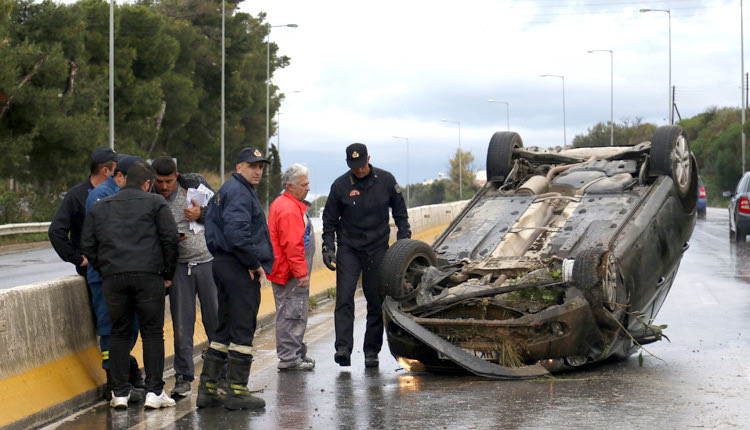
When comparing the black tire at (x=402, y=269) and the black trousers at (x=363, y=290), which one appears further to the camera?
the black trousers at (x=363, y=290)

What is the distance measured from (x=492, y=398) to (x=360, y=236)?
250 cm

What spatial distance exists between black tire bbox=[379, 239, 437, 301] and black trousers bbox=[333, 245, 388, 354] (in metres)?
0.38

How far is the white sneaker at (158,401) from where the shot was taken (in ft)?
23.5

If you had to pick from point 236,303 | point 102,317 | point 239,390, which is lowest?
point 239,390

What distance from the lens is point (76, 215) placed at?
7715 millimetres

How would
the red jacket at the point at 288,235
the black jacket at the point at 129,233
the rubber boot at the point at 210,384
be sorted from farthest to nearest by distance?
the red jacket at the point at 288,235 < the rubber boot at the point at 210,384 < the black jacket at the point at 129,233

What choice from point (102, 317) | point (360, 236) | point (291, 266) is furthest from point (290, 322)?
point (102, 317)

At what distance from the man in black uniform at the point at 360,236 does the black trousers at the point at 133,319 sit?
2.21m

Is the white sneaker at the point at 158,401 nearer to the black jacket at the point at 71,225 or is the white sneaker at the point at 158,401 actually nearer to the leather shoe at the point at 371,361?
the black jacket at the point at 71,225

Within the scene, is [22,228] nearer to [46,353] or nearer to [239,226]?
[46,353]

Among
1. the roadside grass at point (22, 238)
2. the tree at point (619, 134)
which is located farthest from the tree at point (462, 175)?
the roadside grass at point (22, 238)

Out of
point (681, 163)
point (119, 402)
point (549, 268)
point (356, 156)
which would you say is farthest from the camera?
point (681, 163)

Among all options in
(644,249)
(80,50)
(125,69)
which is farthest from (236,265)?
(125,69)

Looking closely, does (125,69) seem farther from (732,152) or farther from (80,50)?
(732,152)
